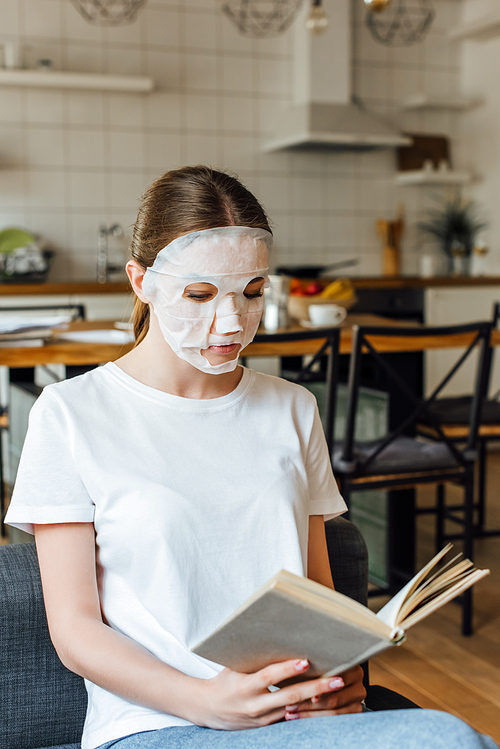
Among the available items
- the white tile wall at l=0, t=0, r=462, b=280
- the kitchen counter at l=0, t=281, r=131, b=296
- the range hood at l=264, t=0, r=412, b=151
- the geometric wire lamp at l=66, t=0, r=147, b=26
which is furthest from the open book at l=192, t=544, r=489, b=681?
the geometric wire lamp at l=66, t=0, r=147, b=26

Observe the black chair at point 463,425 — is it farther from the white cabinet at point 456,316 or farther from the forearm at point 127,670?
the forearm at point 127,670

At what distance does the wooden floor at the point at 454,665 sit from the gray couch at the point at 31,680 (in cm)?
88

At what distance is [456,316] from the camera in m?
4.39

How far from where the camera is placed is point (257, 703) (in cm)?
79

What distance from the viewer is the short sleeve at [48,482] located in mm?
889

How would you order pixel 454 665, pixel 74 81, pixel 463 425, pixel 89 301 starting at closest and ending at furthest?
pixel 454 665 < pixel 463 425 < pixel 89 301 < pixel 74 81

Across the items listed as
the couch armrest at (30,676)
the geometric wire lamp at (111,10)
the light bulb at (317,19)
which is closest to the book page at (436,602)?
the couch armrest at (30,676)

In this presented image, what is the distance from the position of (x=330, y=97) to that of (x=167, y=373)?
401cm

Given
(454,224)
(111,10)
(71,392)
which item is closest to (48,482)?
(71,392)

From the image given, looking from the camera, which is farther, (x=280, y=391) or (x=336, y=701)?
(x=280, y=391)

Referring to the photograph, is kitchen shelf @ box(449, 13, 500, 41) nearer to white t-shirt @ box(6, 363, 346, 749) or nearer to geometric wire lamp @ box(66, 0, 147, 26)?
geometric wire lamp @ box(66, 0, 147, 26)

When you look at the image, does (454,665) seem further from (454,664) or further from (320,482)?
(320,482)

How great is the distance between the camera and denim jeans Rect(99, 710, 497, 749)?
0.74 m

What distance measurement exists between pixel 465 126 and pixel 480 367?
3498mm
